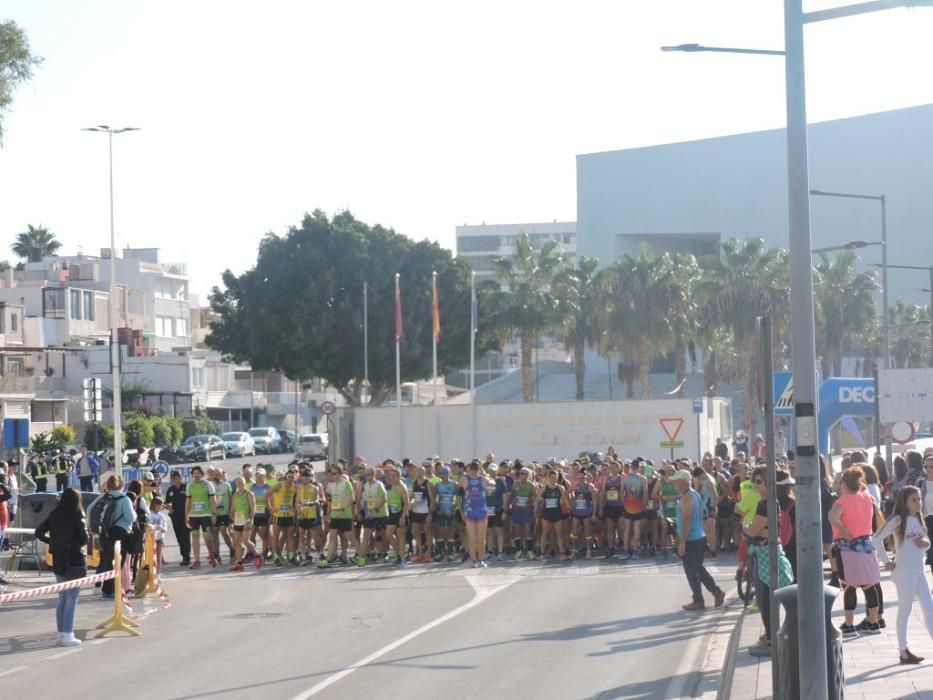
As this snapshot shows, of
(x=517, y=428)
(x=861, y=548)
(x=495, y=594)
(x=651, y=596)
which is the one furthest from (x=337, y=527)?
(x=517, y=428)

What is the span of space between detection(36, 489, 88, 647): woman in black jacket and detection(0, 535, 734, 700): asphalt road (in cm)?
29

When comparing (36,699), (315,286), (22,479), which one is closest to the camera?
(36,699)

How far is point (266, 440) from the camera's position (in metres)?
76.9

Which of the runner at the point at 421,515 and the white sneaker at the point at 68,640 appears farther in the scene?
the runner at the point at 421,515

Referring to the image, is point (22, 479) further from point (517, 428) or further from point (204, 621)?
point (204, 621)

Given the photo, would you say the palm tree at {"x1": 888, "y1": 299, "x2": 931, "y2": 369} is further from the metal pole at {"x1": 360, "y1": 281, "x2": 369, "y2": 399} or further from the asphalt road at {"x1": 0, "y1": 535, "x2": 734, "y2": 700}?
the asphalt road at {"x1": 0, "y1": 535, "x2": 734, "y2": 700}

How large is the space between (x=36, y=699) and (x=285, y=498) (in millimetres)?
12391

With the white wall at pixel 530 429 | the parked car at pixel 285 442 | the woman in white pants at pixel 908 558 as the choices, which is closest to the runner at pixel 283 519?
the woman in white pants at pixel 908 558

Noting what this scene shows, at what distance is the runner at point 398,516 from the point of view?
23.3m

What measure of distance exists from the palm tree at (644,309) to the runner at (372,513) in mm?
31378

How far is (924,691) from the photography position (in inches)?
400

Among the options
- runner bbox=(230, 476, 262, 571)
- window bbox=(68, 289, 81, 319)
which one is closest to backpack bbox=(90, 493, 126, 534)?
runner bbox=(230, 476, 262, 571)

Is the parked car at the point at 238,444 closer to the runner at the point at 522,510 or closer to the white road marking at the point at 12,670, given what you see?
the runner at the point at 522,510

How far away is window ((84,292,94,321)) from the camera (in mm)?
84938
